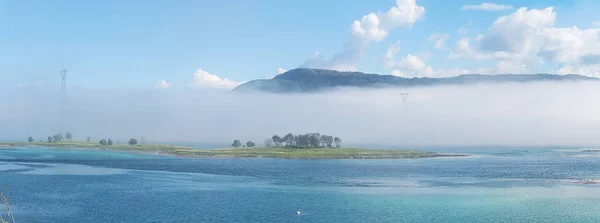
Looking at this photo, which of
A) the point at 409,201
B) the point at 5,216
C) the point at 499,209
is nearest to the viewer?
the point at 5,216

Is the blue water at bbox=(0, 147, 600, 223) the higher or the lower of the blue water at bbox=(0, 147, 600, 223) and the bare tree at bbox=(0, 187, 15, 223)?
the lower

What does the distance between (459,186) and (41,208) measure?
2476 inches

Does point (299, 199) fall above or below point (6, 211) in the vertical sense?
below

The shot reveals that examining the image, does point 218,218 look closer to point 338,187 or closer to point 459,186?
point 338,187

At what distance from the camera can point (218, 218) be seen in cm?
5138

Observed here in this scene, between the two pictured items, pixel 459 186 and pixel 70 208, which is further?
pixel 459 186

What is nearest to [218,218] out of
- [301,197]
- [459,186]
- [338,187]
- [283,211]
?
[283,211]

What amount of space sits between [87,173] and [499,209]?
8749 centimetres

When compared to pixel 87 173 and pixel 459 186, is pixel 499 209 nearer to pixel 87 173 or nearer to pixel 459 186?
pixel 459 186

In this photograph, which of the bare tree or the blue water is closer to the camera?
the bare tree

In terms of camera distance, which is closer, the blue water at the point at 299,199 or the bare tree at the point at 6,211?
the bare tree at the point at 6,211

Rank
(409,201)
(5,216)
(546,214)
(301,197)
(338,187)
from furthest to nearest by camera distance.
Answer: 1. (338,187)
2. (301,197)
3. (409,201)
4. (546,214)
5. (5,216)

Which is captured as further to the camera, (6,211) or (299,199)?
(299,199)

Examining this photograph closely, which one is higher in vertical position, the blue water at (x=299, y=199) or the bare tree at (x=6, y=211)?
the bare tree at (x=6, y=211)
